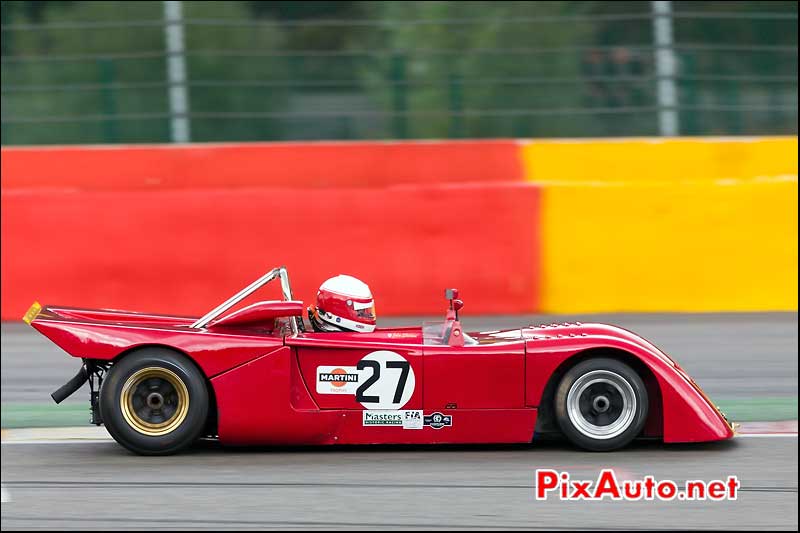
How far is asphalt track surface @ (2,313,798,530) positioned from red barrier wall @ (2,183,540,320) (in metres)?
4.46

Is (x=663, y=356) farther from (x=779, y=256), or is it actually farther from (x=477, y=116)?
(x=477, y=116)

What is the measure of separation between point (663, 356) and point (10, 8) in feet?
29.0

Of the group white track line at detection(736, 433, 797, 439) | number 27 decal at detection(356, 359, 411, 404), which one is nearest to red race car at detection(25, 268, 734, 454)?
number 27 decal at detection(356, 359, 411, 404)

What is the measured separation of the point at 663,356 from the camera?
6809mm

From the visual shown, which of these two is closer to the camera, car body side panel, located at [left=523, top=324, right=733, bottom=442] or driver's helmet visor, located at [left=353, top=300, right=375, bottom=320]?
car body side panel, located at [left=523, top=324, right=733, bottom=442]

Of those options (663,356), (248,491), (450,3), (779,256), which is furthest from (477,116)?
(248,491)

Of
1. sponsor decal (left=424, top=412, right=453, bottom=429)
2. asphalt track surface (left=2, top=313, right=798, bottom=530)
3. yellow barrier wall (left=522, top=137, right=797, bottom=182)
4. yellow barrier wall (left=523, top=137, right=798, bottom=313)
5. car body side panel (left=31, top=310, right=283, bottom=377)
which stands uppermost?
yellow barrier wall (left=522, top=137, right=797, bottom=182)

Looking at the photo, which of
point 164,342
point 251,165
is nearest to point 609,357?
point 164,342

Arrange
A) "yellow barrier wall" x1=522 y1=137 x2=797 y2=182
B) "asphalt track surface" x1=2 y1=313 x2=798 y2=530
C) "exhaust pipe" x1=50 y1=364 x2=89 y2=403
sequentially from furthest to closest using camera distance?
"yellow barrier wall" x1=522 y1=137 x2=797 y2=182 → "exhaust pipe" x1=50 y1=364 x2=89 y2=403 → "asphalt track surface" x1=2 y1=313 x2=798 y2=530

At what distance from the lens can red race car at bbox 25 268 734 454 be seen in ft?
21.8

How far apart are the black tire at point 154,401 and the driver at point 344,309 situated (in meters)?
0.77

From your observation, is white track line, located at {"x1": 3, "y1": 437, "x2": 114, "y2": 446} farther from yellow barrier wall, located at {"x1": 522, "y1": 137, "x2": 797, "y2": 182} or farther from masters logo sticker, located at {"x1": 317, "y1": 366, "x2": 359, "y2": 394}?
yellow barrier wall, located at {"x1": 522, "y1": 137, "x2": 797, "y2": 182}

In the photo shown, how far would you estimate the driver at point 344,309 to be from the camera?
696 centimetres

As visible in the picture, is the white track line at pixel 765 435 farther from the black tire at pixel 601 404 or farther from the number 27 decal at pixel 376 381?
the number 27 decal at pixel 376 381
